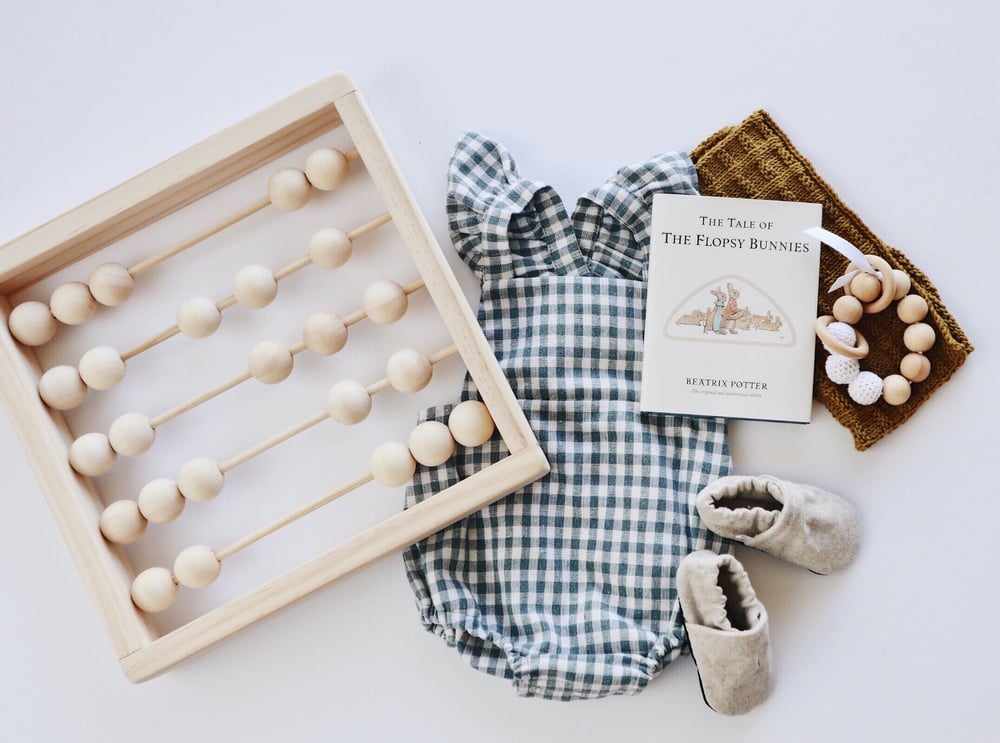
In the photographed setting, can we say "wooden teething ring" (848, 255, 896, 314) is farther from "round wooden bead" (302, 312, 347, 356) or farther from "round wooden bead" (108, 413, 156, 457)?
"round wooden bead" (108, 413, 156, 457)

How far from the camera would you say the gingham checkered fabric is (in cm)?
89

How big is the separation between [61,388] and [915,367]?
2.97ft

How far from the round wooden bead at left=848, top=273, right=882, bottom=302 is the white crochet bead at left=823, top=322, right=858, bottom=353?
0.04m

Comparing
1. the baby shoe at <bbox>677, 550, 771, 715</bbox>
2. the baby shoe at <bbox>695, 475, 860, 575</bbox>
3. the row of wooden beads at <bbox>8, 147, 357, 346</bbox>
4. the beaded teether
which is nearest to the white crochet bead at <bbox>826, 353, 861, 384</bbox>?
the beaded teether

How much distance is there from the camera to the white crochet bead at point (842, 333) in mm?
887

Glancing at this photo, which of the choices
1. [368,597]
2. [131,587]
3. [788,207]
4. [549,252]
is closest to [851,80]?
[788,207]

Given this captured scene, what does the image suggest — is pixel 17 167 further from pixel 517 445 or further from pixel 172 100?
pixel 517 445

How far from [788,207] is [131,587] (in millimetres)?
816

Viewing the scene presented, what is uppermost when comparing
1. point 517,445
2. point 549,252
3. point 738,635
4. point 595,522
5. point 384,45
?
point 384,45

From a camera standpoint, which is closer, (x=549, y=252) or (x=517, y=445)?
(x=517, y=445)

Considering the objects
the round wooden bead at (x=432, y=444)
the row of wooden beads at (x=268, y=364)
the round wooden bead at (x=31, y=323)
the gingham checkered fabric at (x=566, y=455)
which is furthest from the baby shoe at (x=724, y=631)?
the round wooden bead at (x=31, y=323)

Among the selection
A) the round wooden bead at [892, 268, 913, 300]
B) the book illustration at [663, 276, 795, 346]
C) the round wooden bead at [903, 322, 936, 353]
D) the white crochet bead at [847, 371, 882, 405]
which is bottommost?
the white crochet bead at [847, 371, 882, 405]

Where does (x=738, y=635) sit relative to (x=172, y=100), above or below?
below

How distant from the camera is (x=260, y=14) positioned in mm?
970
